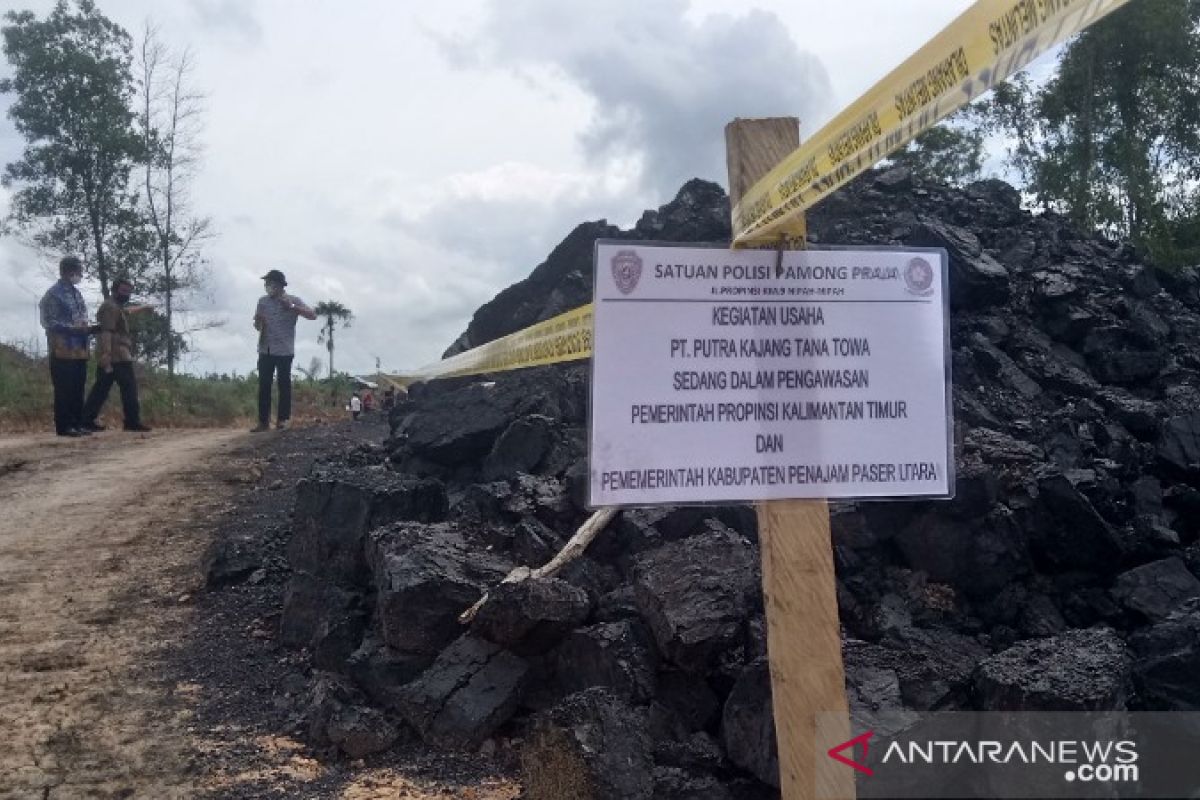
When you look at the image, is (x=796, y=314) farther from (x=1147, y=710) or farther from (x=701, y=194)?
(x=701, y=194)

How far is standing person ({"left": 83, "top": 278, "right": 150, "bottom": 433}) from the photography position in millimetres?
12289

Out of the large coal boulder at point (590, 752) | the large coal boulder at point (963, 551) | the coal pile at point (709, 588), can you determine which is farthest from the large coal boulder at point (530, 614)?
the large coal boulder at point (963, 551)

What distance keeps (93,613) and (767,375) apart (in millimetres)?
5025

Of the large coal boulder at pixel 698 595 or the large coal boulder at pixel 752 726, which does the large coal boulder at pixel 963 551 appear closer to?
the large coal boulder at pixel 698 595

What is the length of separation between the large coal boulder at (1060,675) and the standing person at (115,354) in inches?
448

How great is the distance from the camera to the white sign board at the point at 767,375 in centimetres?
254

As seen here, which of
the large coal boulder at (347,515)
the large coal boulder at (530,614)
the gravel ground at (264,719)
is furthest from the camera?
the large coal boulder at (347,515)

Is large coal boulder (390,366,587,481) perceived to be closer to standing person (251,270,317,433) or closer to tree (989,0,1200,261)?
standing person (251,270,317,433)

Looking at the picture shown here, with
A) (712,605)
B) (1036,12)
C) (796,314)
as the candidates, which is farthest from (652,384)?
(712,605)

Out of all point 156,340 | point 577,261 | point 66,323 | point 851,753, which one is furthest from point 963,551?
point 156,340

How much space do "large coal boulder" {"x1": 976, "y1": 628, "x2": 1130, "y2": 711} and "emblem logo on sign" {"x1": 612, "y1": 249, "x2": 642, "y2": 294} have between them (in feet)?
6.92

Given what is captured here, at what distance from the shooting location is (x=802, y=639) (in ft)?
8.75

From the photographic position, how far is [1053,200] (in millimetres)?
23625

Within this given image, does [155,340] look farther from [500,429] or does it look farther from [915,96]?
[915,96]
